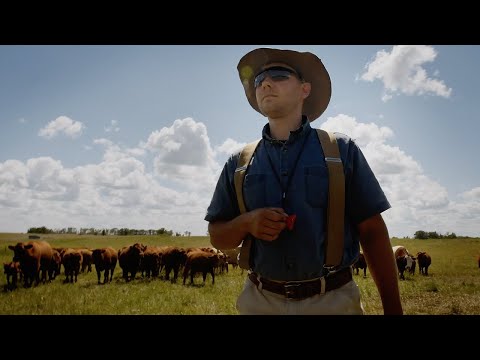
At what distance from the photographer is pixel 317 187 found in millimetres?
1980

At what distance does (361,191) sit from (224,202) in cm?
88

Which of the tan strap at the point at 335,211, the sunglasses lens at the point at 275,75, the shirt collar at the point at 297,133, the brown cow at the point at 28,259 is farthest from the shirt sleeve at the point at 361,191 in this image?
the brown cow at the point at 28,259

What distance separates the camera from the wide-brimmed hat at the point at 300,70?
256 cm

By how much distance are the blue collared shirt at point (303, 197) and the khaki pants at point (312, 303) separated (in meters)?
0.13

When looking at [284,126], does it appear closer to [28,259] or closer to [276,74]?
[276,74]

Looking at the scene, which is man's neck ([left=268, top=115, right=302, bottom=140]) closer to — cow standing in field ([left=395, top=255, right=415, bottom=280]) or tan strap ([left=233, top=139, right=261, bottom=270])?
tan strap ([left=233, top=139, right=261, bottom=270])

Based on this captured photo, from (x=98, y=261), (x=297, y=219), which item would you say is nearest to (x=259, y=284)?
(x=297, y=219)

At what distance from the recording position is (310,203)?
197 centimetres

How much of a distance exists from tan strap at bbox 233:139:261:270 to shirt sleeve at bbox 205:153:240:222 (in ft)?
0.41

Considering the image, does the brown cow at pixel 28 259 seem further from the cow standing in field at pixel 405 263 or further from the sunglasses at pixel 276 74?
the cow standing in field at pixel 405 263
